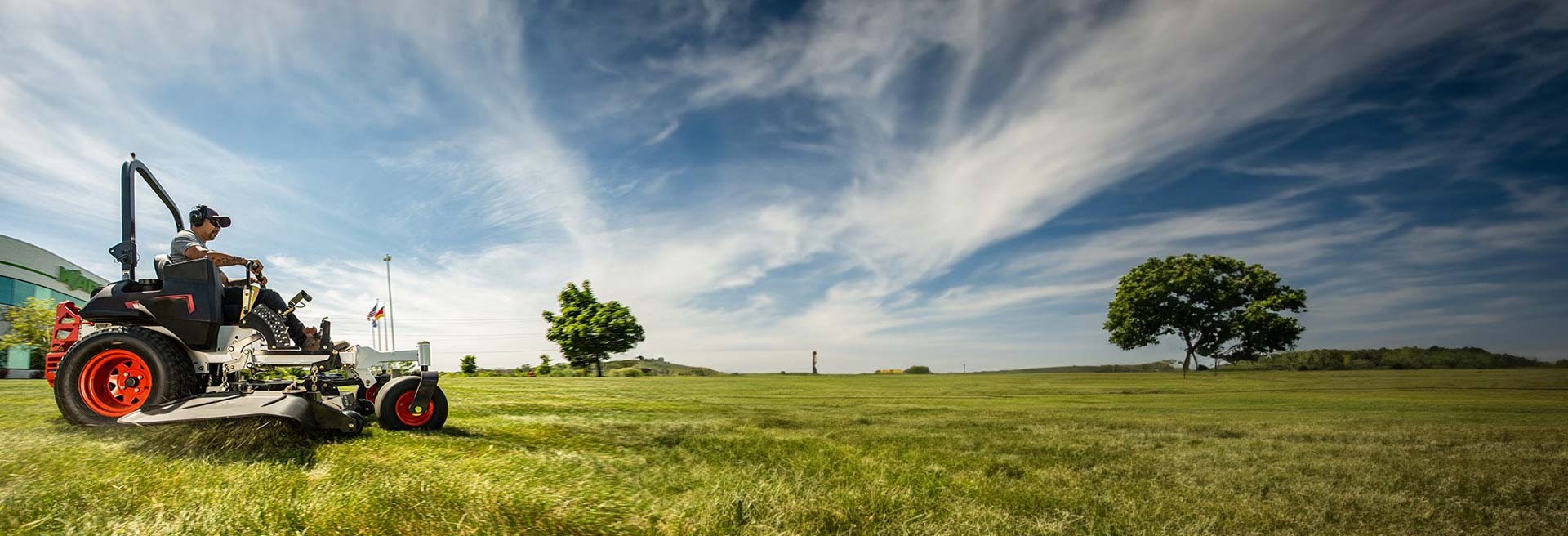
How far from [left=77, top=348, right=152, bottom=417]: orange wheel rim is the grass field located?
1.31 feet

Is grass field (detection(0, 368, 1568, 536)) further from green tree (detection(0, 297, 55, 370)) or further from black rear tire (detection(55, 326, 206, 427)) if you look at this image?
green tree (detection(0, 297, 55, 370))

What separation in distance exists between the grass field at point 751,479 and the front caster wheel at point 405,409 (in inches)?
14.2

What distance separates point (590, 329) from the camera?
55750 mm

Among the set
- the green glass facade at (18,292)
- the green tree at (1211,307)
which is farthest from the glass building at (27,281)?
the green tree at (1211,307)

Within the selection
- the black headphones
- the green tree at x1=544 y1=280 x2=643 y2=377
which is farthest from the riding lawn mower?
the green tree at x1=544 y1=280 x2=643 y2=377

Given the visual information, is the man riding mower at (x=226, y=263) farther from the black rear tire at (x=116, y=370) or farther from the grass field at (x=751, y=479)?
the grass field at (x=751, y=479)

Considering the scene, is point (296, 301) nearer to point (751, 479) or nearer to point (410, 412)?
point (410, 412)

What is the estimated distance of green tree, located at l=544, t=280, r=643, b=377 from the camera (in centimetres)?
5578

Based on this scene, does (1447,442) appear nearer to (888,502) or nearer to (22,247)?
(888,502)

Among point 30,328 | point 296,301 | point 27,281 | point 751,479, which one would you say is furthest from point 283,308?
point 27,281

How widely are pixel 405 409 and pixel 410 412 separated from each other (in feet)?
0.18

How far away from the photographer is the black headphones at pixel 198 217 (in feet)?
22.5

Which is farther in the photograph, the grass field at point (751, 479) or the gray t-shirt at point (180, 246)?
the gray t-shirt at point (180, 246)

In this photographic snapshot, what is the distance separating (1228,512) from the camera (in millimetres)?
5555
